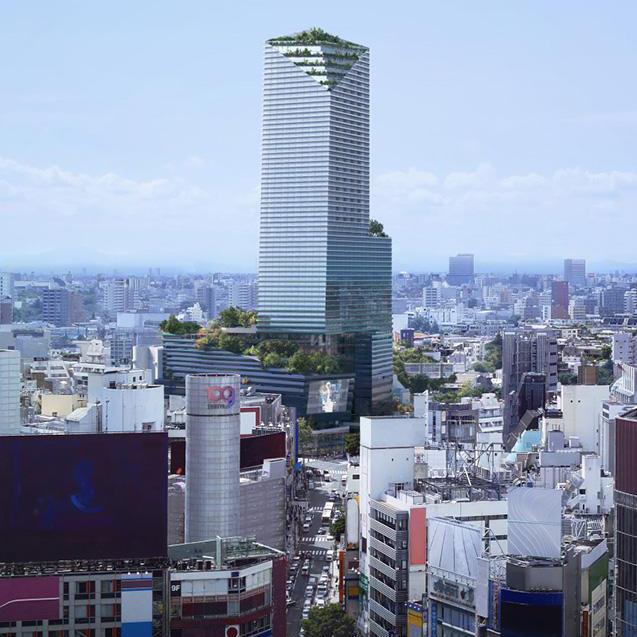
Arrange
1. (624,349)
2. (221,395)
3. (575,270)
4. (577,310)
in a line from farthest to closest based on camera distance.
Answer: (575,270) → (577,310) → (624,349) → (221,395)

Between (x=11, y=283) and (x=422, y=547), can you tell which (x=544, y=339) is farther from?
(x=11, y=283)

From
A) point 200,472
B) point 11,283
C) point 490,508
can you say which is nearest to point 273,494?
point 200,472

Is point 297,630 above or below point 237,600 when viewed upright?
below

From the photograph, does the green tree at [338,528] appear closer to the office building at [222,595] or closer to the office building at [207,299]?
the office building at [222,595]

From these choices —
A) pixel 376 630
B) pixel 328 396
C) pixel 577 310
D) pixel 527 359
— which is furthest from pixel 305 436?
pixel 577 310

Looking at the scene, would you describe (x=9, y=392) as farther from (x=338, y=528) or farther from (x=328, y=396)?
(x=328, y=396)

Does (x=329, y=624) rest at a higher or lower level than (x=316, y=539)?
higher

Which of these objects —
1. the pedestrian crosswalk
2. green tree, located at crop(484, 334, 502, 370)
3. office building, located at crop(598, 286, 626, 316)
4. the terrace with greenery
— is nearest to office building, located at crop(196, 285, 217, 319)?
office building, located at crop(598, 286, 626, 316)

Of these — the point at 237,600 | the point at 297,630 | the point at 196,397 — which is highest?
the point at 196,397
